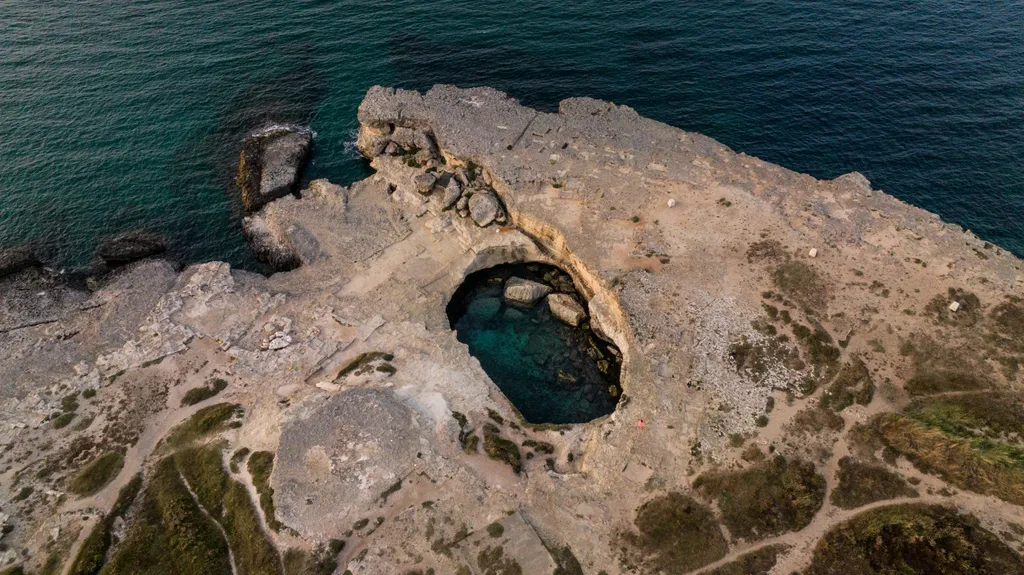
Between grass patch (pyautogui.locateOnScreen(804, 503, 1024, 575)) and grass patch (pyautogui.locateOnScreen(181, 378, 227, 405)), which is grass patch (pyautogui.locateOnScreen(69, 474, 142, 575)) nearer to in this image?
grass patch (pyautogui.locateOnScreen(181, 378, 227, 405))

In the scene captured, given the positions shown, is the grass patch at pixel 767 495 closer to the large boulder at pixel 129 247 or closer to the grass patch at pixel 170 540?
the grass patch at pixel 170 540

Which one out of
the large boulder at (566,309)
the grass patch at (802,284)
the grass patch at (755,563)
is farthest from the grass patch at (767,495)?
the large boulder at (566,309)

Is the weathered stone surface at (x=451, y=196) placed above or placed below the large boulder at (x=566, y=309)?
above

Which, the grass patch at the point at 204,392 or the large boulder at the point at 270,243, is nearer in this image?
the grass patch at the point at 204,392

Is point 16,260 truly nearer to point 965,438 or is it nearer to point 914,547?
point 914,547

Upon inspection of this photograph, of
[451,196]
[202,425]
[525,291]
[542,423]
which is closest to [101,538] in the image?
[202,425]

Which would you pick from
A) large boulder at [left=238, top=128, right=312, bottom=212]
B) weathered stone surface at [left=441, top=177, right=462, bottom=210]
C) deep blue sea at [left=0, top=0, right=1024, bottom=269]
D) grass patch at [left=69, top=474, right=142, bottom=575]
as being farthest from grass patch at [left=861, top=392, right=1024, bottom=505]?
large boulder at [left=238, top=128, right=312, bottom=212]

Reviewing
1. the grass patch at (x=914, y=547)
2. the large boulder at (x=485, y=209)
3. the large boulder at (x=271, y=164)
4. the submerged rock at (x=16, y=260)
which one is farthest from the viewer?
the large boulder at (x=271, y=164)
